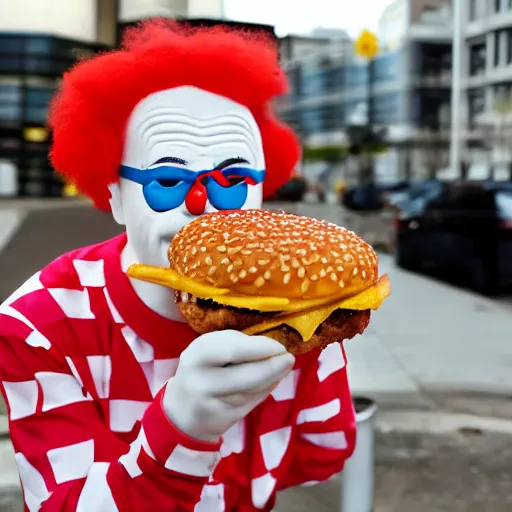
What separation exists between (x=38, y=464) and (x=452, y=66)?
8.86 metres

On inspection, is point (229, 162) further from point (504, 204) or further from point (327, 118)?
point (327, 118)

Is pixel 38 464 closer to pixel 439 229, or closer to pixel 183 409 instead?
pixel 183 409

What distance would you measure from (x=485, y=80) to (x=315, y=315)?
28.8 ft

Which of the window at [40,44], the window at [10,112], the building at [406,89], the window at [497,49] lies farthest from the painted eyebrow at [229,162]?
the window at [10,112]

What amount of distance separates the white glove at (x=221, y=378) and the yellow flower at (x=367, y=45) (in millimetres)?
7530

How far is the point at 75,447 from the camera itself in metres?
1.18

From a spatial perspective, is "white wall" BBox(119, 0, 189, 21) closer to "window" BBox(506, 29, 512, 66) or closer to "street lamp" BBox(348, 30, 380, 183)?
"street lamp" BBox(348, 30, 380, 183)

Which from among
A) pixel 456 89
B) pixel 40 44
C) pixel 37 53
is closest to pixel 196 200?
pixel 456 89

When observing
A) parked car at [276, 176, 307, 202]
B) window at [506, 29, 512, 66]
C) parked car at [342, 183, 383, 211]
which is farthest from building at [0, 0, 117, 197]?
window at [506, 29, 512, 66]

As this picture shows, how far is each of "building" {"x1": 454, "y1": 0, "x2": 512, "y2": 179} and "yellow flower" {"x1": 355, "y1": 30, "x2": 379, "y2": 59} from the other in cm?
148

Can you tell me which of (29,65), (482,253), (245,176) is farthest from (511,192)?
(29,65)

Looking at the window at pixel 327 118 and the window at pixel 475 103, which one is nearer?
the window at pixel 327 118

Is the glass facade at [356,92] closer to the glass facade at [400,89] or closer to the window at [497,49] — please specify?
the glass facade at [400,89]

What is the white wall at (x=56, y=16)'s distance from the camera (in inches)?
112
